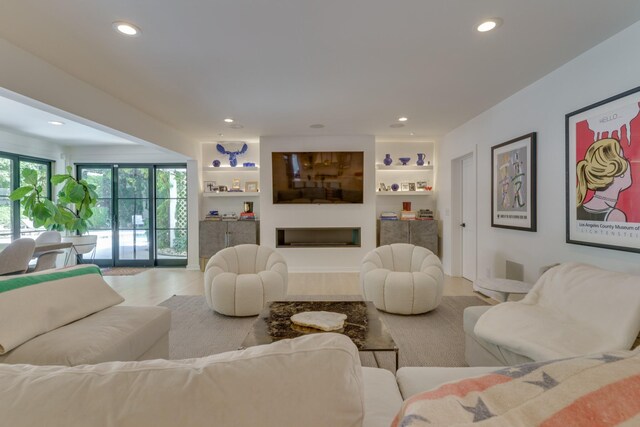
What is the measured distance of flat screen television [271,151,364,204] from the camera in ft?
18.6

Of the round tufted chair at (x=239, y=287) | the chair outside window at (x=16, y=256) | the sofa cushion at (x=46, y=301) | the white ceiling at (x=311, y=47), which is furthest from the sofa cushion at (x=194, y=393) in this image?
the chair outside window at (x=16, y=256)

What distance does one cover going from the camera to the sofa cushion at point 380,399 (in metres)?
0.92

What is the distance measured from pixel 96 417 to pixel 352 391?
0.47 metres

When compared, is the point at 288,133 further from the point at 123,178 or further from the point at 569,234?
the point at 569,234

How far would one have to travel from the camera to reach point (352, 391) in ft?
2.07

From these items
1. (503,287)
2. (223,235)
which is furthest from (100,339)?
(223,235)

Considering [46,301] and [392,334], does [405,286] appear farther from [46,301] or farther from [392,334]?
[46,301]

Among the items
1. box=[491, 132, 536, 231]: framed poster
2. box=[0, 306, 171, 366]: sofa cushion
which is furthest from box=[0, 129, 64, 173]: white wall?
box=[491, 132, 536, 231]: framed poster

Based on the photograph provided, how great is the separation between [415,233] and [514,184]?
2.26 metres

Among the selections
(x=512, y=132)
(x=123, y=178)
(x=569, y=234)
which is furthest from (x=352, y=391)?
(x=123, y=178)

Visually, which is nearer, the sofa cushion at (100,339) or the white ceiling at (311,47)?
the sofa cushion at (100,339)

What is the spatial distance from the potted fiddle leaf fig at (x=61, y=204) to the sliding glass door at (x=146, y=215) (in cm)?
54

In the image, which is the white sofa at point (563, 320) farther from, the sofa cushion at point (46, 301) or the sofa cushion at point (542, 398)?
the sofa cushion at point (46, 301)

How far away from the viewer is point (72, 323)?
1.85 meters
